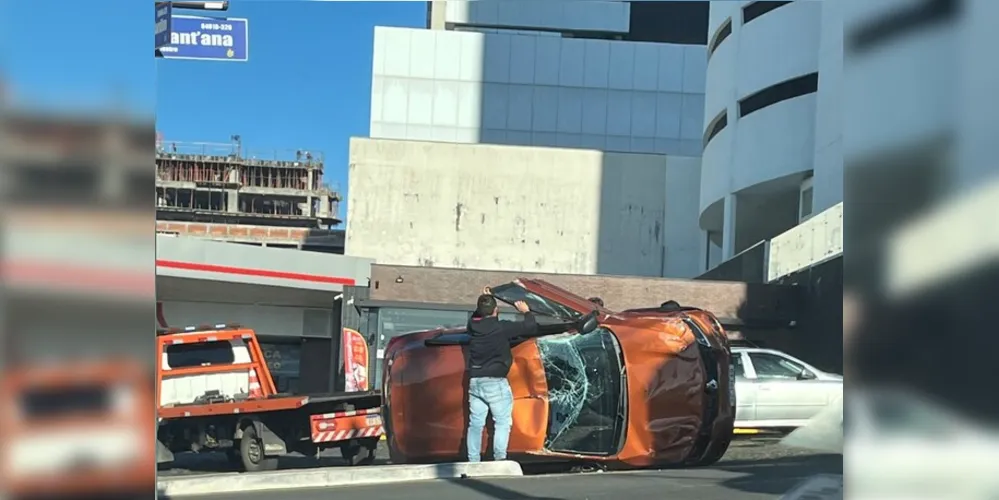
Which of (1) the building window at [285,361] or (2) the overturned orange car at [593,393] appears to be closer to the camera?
(2) the overturned orange car at [593,393]

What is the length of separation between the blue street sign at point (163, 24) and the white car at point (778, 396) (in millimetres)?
8371

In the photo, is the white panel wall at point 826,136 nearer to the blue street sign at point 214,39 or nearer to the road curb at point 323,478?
the blue street sign at point 214,39

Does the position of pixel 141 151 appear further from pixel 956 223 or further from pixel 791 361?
pixel 791 361

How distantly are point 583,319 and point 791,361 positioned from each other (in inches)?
245

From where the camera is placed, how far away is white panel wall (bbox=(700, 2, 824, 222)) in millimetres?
26547

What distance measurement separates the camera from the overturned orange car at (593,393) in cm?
789

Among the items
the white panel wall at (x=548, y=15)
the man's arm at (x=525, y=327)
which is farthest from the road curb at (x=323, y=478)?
the white panel wall at (x=548, y=15)

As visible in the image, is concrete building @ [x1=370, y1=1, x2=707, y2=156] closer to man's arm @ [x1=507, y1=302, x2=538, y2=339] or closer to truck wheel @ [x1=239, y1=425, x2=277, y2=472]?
truck wheel @ [x1=239, y1=425, x2=277, y2=472]

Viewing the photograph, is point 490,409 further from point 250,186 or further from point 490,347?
point 250,186

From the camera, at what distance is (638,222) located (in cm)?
3903

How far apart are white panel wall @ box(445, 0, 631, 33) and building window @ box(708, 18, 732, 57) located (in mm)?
22252

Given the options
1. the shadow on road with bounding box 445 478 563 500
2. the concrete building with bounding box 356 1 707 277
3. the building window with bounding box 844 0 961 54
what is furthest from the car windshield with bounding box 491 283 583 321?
the concrete building with bounding box 356 1 707 277

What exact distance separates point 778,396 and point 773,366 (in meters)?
0.45

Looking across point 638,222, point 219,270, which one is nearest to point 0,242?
point 219,270
